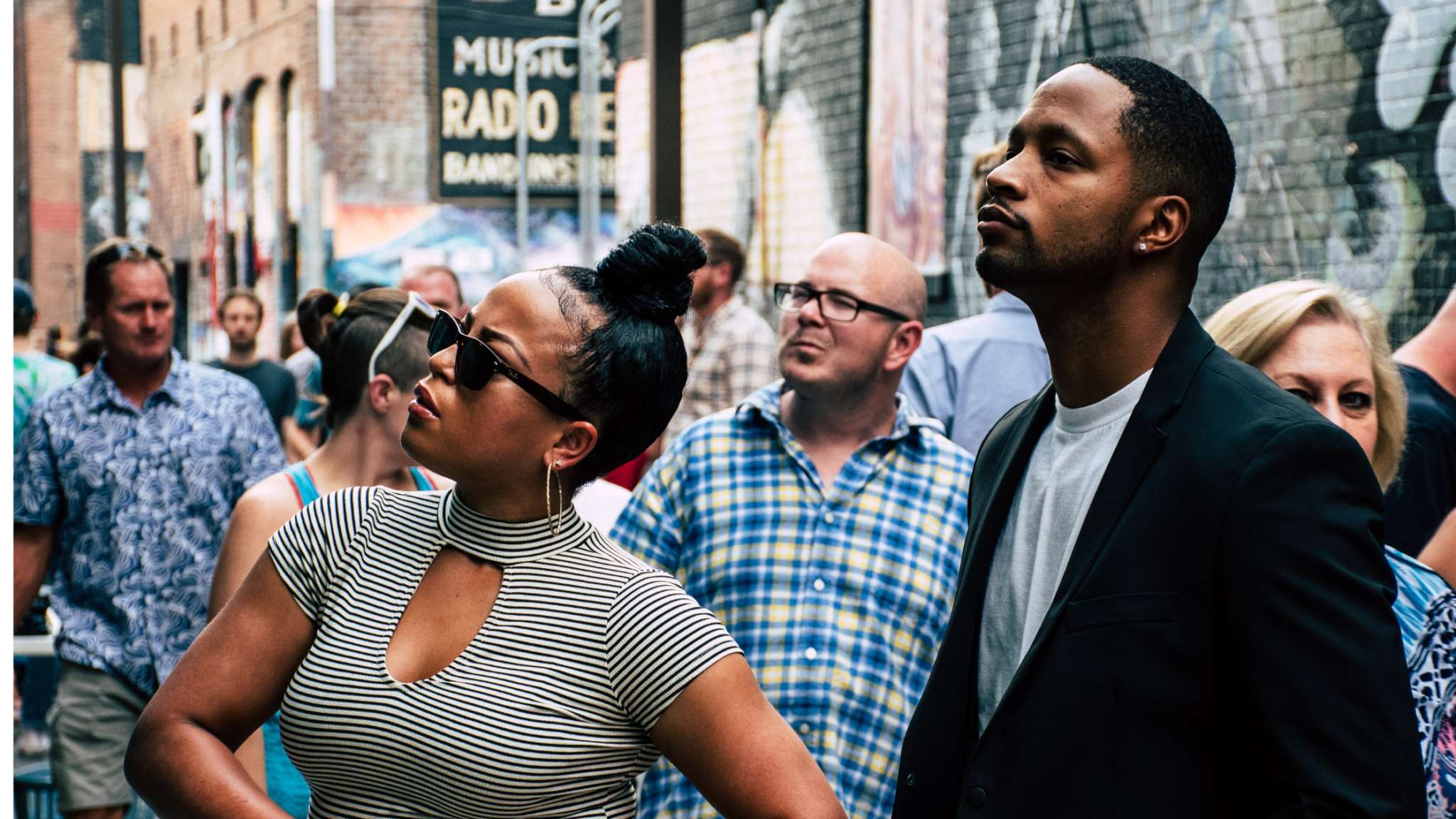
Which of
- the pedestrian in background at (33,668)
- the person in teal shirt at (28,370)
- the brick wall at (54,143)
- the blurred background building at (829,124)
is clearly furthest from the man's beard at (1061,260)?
the brick wall at (54,143)

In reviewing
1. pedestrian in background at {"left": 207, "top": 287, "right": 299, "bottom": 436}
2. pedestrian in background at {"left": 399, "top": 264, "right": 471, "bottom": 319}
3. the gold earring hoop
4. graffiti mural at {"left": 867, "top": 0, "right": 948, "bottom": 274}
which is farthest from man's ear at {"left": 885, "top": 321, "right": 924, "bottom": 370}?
graffiti mural at {"left": 867, "top": 0, "right": 948, "bottom": 274}

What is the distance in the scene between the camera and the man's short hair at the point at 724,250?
8.32m

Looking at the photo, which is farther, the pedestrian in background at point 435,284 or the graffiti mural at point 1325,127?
the pedestrian in background at point 435,284

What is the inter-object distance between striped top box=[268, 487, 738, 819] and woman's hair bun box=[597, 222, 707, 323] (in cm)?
39

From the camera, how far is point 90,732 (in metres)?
4.95

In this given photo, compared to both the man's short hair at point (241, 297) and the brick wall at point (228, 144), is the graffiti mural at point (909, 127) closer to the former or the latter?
the man's short hair at point (241, 297)

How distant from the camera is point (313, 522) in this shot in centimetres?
238

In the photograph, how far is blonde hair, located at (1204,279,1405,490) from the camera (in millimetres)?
3254

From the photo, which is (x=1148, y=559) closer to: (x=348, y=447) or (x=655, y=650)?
(x=655, y=650)

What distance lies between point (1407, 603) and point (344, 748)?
1.84m

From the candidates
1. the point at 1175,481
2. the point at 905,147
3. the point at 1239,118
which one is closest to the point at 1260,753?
the point at 1175,481

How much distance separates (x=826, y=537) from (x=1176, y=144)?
1.87m

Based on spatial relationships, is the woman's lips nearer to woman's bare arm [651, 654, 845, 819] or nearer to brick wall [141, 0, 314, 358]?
woman's bare arm [651, 654, 845, 819]

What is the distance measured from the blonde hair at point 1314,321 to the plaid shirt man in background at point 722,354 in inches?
169
